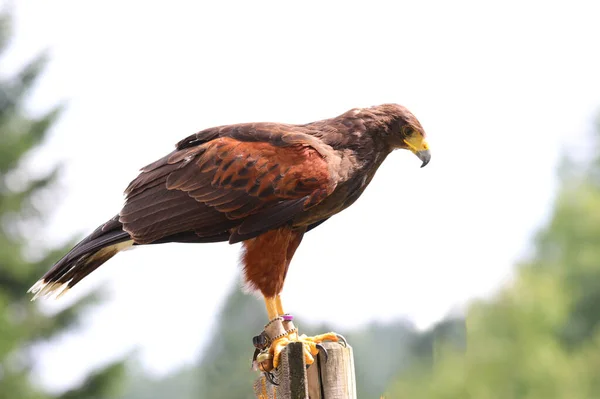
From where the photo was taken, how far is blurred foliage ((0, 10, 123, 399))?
47.4 ft

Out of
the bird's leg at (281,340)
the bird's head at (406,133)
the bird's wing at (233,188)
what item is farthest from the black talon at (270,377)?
the bird's head at (406,133)

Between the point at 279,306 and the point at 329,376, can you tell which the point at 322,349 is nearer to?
the point at 329,376

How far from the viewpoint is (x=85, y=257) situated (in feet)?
10.6

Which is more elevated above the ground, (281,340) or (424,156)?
(424,156)

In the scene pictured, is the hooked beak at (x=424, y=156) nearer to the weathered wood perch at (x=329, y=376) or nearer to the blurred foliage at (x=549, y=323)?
the weathered wood perch at (x=329, y=376)

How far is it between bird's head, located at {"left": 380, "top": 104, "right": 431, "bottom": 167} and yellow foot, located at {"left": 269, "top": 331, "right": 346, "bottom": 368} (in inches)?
32.2

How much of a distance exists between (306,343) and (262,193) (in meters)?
0.63

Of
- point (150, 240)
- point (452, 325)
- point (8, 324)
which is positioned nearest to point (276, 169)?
point (150, 240)

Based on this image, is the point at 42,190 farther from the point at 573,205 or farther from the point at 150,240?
the point at 573,205

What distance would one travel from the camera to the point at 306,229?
11.0 feet

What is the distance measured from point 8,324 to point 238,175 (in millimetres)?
10750

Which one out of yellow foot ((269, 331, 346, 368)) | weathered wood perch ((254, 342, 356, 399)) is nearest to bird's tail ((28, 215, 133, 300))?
yellow foot ((269, 331, 346, 368))

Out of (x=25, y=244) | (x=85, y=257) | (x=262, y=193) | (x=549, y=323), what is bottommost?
(x=549, y=323)

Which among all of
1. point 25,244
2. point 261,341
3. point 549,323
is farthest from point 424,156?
point 549,323
